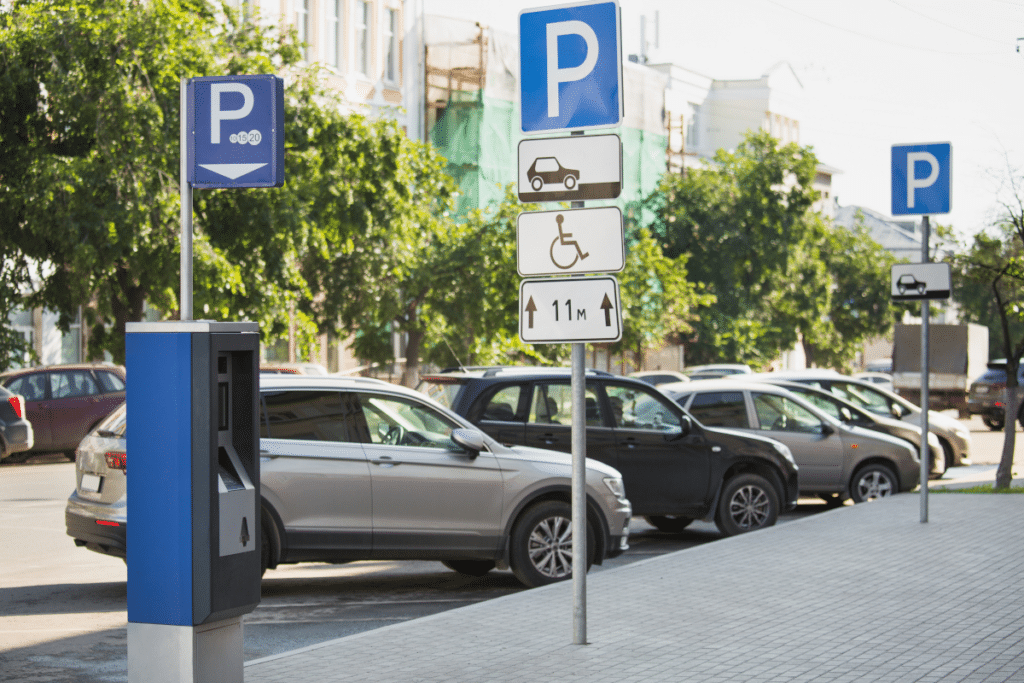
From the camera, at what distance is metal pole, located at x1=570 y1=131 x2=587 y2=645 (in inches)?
272

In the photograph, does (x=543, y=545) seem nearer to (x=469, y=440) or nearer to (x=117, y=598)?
(x=469, y=440)

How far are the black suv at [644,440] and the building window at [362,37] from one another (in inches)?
1156

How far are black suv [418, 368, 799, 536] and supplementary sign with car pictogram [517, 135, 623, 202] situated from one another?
4831mm

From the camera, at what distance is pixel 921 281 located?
12219 mm

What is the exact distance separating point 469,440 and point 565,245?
9.89ft

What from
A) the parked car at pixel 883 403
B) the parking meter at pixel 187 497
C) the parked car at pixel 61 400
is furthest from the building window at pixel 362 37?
the parking meter at pixel 187 497

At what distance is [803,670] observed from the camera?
638 cm

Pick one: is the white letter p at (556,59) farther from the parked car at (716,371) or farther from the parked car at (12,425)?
the parked car at (716,371)

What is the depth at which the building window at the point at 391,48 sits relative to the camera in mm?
41562

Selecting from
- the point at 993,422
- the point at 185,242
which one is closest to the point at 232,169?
the point at 185,242

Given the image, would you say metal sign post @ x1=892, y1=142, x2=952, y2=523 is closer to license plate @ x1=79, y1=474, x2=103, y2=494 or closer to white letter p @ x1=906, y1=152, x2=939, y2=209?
white letter p @ x1=906, y1=152, x2=939, y2=209

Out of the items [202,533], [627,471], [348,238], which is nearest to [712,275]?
[348,238]

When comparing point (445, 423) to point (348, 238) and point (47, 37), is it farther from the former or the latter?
point (348, 238)

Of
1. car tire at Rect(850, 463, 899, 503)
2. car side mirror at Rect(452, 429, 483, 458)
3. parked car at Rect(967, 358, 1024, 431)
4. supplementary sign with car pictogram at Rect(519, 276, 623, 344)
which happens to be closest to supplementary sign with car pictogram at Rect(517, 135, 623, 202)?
supplementary sign with car pictogram at Rect(519, 276, 623, 344)
